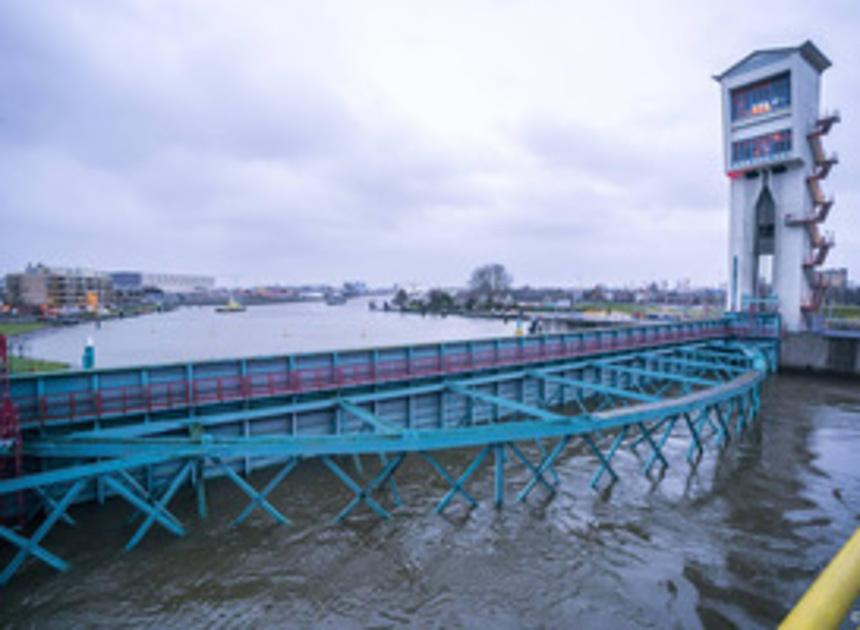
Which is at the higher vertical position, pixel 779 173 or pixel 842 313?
pixel 779 173

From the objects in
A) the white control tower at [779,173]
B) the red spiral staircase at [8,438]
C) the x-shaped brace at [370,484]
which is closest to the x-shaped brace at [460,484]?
the x-shaped brace at [370,484]

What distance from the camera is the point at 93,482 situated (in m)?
13.6

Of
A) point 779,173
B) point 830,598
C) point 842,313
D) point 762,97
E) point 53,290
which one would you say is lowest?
point 842,313

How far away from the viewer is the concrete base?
33.3 meters

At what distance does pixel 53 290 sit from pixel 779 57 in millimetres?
166247

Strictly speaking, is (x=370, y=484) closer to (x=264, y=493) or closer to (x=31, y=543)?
(x=264, y=493)

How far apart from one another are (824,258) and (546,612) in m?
40.3

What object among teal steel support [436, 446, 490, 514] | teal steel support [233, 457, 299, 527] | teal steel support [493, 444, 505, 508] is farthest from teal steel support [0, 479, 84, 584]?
teal steel support [493, 444, 505, 508]

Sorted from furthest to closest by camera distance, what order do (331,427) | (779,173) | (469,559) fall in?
1. (779,173)
2. (331,427)
3. (469,559)

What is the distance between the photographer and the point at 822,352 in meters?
34.9

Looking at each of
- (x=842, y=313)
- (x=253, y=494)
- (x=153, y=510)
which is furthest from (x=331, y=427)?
(x=842, y=313)

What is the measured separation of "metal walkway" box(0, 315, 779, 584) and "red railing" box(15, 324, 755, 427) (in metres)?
0.05

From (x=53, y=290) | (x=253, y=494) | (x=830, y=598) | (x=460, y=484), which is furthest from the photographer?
(x=53, y=290)

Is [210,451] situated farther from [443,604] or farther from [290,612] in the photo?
[443,604]
